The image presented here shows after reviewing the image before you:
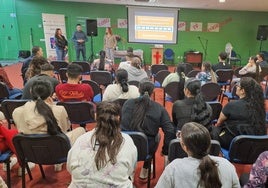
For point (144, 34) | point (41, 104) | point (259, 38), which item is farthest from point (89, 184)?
point (259, 38)

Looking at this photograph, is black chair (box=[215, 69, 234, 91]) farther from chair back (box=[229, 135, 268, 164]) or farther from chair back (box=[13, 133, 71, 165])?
chair back (box=[13, 133, 71, 165])

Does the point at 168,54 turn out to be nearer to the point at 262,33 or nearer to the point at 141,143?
the point at 262,33

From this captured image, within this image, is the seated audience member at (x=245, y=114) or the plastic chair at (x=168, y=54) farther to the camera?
the plastic chair at (x=168, y=54)

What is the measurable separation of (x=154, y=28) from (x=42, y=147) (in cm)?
761

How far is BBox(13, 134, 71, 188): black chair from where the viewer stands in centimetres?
170

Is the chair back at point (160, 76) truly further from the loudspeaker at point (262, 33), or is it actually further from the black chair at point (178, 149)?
the loudspeaker at point (262, 33)

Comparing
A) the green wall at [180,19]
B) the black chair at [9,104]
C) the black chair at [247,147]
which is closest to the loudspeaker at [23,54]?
the green wall at [180,19]

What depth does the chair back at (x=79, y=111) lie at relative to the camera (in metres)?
2.44

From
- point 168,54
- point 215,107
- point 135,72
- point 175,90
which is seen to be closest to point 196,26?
point 168,54

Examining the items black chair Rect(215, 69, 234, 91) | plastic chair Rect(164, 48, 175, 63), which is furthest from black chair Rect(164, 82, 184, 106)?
plastic chair Rect(164, 48, 175, 63)

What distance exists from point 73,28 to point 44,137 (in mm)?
8895

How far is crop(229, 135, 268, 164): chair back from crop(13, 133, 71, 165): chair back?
1396 millimetres

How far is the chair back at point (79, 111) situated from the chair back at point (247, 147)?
1.45 m

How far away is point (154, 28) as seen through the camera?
28.1 feet
